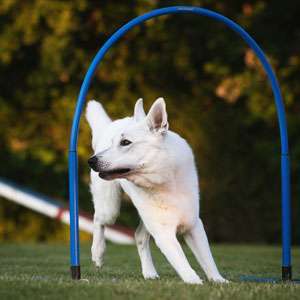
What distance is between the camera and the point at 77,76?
16.3 m

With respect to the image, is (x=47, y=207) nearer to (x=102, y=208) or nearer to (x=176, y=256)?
(x=102, y=208)

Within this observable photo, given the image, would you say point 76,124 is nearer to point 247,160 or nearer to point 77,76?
point 247,160

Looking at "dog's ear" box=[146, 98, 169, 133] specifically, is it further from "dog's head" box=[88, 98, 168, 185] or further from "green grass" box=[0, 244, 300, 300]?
"green grass" box=[0, 244, 300, 300]

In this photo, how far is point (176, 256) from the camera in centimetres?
570

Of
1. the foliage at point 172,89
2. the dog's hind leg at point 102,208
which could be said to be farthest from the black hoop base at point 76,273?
the foliage at point 172,89

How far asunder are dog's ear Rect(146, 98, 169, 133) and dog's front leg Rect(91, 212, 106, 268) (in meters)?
1.53

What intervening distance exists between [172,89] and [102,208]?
379 inches

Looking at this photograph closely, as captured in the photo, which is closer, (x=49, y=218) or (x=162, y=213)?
(x=162, y=213)

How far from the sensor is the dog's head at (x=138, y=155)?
5766 millimetres

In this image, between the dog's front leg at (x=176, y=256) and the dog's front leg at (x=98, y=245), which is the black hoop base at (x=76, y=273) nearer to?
the dog's front leg at (x=176, y=256)

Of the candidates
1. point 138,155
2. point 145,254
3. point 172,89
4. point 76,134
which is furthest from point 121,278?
point 172,89

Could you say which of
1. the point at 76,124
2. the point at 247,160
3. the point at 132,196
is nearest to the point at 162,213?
the point at 132,196

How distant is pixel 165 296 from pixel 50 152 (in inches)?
437

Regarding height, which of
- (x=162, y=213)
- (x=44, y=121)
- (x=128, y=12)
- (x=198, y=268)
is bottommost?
(x=198, y=268)
